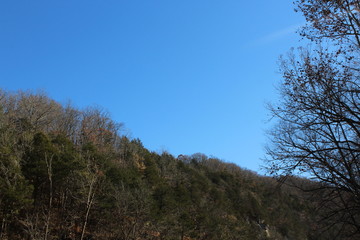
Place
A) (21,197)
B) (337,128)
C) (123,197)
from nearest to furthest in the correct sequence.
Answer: (337,128), (21,197), (123,197)

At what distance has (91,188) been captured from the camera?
649 inches

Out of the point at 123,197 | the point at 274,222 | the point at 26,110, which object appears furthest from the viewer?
the point at 274,222

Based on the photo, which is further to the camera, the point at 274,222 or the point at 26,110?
the point at 274,222

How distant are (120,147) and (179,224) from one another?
53.2 ft

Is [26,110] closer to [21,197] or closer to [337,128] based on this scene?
[21,197]

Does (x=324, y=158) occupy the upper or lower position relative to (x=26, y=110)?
lower

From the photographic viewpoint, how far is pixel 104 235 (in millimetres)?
24094

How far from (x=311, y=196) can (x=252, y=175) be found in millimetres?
77325

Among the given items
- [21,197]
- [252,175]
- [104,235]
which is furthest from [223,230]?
[252,175]

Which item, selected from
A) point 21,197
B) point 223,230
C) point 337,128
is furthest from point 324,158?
point 223,230

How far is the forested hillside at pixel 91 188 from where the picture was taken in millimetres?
19453

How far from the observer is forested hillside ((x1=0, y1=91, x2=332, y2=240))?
19453mm

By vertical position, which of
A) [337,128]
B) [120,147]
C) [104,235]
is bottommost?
[104,235]

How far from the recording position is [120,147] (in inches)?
1656
